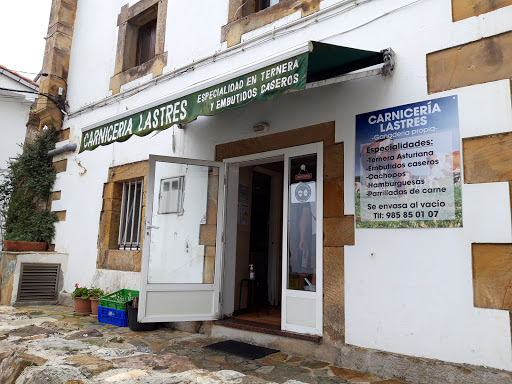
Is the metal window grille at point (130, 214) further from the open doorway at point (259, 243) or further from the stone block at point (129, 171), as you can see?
the open doorway at point (259, 243)

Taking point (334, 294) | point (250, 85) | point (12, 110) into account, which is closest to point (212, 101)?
point (250, 85)

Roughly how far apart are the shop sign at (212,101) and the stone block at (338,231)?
1.43m

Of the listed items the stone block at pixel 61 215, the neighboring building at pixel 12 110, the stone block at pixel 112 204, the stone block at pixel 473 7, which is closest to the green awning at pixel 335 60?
the stone block at pixel 473 7

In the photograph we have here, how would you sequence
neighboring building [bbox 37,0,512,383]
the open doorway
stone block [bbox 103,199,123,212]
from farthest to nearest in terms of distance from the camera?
stone block [bbox 103,199,123,212], the open doorway, neighboring building [bbox 37,0,512,383]

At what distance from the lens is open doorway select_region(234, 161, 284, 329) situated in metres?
5.70

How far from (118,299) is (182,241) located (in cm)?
163

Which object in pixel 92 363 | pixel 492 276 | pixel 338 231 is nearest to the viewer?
pixel 492 276

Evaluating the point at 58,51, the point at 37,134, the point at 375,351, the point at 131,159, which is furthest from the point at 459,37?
the point at 37,134

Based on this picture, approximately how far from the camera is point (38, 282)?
7461mm

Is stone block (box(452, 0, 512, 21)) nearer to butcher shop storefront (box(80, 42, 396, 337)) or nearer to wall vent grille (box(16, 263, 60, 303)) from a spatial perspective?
butcher shop storefront (box(80, 42, 396, 337))

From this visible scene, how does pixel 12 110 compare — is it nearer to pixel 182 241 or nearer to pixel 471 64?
pixel 182 241

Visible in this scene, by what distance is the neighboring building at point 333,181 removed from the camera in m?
3.37

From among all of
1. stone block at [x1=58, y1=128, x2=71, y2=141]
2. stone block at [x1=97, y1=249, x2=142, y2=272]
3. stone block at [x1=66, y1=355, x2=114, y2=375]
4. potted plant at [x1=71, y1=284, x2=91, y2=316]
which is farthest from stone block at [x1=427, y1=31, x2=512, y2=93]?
stone block at [x1=58, y1=128, x2=71, y2=141]

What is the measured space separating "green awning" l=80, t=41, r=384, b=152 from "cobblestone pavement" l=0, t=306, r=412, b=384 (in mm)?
2469
